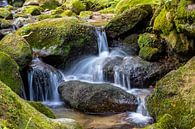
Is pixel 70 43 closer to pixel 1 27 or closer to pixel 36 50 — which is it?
pixel 36 50

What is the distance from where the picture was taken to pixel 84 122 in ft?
26.8

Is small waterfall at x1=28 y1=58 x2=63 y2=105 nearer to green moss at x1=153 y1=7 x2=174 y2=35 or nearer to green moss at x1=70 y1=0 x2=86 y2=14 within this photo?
green moss at x1=153 y1=7 x2=174 y2=35

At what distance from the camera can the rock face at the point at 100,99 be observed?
8.75 m

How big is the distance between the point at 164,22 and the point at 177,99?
4.07 m

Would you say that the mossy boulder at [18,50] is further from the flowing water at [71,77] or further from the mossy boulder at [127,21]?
the mossy boulder at [127,21]

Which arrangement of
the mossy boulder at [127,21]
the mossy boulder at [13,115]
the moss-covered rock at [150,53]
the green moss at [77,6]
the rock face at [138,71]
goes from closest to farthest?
the mossy boulder at [13,115], the rock face at [138,71], the moss-covered rock at [150,53], the mossy boulder at [127,21], the green moss at [77,6]

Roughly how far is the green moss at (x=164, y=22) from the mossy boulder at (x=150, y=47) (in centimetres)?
39

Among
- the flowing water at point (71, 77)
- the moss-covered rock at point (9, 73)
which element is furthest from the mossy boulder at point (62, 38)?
the moss-covered rock at point (9, 73)

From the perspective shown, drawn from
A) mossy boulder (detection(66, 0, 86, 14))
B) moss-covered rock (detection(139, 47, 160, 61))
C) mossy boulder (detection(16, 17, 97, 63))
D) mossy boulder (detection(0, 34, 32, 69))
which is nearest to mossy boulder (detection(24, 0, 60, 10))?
mossy boulder (detection(66, 0, 86, 14))

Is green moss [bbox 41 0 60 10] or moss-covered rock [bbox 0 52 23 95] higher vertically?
green moss [bbox 41 0 60 10]

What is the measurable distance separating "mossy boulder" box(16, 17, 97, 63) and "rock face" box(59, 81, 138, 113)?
2506 mm

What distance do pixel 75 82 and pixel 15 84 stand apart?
1.79 meters

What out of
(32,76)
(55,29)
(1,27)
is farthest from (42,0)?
(32,76)

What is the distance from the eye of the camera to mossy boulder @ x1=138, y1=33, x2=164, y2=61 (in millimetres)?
11039
